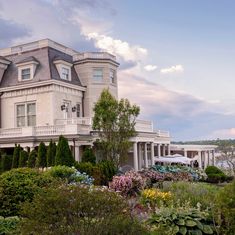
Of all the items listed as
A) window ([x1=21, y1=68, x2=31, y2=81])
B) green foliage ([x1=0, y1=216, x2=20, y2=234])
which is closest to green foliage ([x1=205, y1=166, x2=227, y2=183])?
window ([x1=21, y1=68, x2=31, y2=81])

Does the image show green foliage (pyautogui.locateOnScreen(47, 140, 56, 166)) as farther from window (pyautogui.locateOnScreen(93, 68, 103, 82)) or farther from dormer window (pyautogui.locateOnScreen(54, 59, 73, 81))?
window (pyautogui.locateOnScreen(93, 68, 103, 82))

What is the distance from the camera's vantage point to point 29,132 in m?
29.0

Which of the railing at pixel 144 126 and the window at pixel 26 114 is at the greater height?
the window at pixel 26 114

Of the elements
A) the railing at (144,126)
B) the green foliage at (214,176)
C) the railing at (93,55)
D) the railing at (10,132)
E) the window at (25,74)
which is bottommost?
the green foliage at (214,176)

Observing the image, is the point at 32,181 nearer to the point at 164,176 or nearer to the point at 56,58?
the point at 164,176

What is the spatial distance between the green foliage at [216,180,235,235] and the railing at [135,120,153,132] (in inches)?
879

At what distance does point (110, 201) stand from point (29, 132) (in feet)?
75.4

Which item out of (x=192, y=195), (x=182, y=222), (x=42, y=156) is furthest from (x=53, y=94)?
(x=182, y=222)

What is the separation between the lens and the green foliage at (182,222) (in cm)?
916

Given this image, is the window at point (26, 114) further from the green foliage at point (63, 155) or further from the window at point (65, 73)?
the green foliage at point (63, 155)

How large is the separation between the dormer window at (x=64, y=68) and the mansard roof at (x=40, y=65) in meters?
0.29

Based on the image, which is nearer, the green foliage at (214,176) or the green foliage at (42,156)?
the green foliage at (42,156)

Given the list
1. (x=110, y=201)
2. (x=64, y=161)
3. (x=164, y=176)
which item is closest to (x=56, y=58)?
(x=64, y=161)

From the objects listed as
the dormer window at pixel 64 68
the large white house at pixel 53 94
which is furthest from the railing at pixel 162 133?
the dormer window at pixel 64 68
